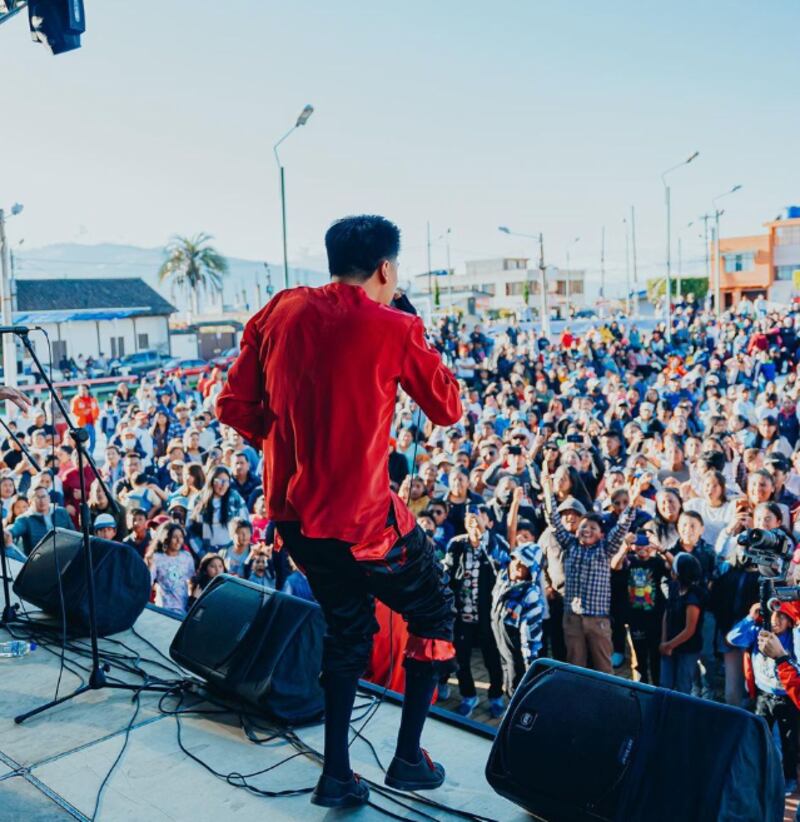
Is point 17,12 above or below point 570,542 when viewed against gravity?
above

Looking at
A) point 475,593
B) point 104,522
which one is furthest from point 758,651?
point 104,522

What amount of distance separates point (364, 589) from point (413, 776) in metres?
0.53

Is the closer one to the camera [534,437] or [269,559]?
[269,559]

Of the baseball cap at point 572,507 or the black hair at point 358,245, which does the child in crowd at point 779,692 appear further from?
the black hair at point 358,245

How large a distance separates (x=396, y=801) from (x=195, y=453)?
7.49 meters

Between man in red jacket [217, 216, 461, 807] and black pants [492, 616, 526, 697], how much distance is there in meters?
2.74

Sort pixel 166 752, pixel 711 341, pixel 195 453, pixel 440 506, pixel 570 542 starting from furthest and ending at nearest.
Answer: pixel 711 341 < pixel 195 453 < pixel 440 506 < pixel 570 542 < pixel 166 752

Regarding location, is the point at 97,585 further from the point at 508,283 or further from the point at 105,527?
the point at 508,283

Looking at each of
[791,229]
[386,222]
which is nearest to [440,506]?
[386,222]

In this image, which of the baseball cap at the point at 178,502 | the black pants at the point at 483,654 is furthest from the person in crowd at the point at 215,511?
the black pants at the point at 483,654

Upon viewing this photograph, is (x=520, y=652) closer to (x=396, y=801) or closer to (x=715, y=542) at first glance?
(x=715, y=542)

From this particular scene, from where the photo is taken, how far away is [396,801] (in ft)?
7.53

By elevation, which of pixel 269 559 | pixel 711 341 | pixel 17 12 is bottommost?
pixel 269 559

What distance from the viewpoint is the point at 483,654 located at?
5.48 meters
